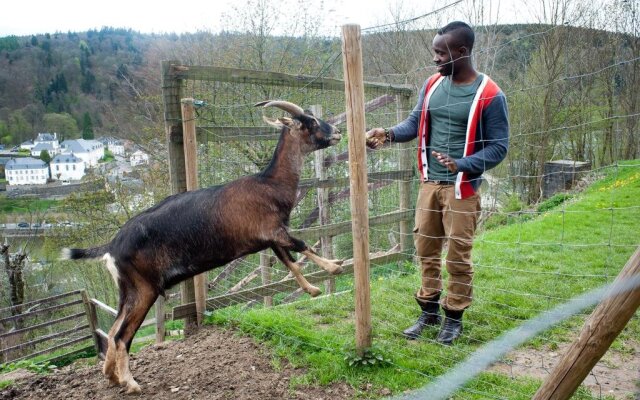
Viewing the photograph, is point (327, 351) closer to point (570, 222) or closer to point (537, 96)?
point (570, 222)

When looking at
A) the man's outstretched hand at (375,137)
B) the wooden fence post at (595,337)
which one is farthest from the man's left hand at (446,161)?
the wooden fence post at (595,337)

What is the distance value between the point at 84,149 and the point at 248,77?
1007 inches

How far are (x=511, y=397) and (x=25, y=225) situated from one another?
2194cm

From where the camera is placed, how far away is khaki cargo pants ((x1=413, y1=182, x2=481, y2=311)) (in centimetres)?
378

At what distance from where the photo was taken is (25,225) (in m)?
20.5

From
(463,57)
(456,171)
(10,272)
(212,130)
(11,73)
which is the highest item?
(11,73)

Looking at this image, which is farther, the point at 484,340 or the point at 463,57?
the point at 484,340

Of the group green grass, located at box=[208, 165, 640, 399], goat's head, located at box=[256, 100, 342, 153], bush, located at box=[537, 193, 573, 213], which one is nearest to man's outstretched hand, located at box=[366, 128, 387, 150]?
goat's head, located at box=[256, 100, 342, 153]

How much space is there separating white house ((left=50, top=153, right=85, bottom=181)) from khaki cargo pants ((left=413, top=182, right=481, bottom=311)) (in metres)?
24.2

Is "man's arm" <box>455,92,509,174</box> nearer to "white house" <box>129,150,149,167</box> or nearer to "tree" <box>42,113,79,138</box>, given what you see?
"white house" <box>129,150,149,167</box>

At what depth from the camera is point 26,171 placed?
30344 mm

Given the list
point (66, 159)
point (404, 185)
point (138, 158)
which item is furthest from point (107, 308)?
point (66, 159)

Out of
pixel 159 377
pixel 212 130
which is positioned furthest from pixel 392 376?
pixel 212 130

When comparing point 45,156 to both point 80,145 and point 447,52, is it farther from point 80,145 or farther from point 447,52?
point 447,52
